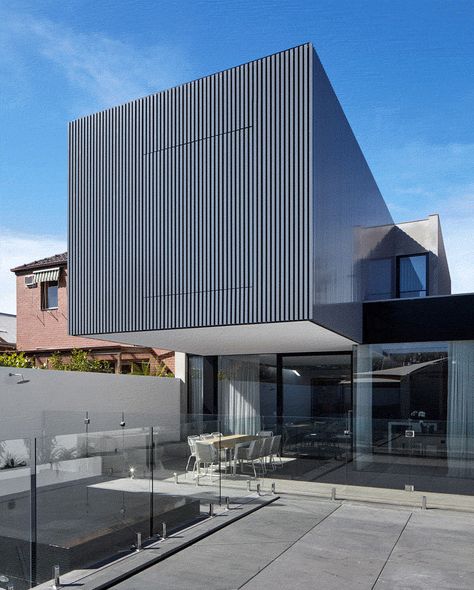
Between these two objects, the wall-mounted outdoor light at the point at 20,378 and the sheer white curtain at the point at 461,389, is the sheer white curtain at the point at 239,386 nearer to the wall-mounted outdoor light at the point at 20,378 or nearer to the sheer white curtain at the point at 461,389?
the sheer white curtain at the point at 461,389

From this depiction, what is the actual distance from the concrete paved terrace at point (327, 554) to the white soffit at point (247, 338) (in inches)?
147

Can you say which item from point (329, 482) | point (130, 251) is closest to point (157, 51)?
point (130, 251)

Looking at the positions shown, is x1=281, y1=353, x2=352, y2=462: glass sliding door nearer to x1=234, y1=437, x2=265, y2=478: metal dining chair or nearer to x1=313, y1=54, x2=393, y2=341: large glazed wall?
x1=313, y1=54, x2=393, y2=341: large glazed wall

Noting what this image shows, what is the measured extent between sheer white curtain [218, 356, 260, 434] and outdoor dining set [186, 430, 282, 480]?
5543 millimetres

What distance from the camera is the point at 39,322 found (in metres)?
24.6

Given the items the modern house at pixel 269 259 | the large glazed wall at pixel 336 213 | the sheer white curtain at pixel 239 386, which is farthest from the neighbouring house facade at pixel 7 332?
the large glazed wall at pixel 336 213

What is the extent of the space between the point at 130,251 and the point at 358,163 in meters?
6.25

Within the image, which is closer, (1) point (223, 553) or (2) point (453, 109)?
(1) point (223, 553)

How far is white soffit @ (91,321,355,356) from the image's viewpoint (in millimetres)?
12875

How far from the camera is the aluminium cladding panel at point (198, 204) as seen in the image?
37.8 feet

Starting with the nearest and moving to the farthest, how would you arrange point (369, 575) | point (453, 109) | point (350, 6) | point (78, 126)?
point (369, 575), point (350, 6), point (78, 126), point (453, 109)

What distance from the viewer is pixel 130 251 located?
13.6 m

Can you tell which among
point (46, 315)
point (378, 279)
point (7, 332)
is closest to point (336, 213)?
point (378, 279)

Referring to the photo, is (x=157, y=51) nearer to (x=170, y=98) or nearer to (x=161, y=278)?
(x=170, y=98)
